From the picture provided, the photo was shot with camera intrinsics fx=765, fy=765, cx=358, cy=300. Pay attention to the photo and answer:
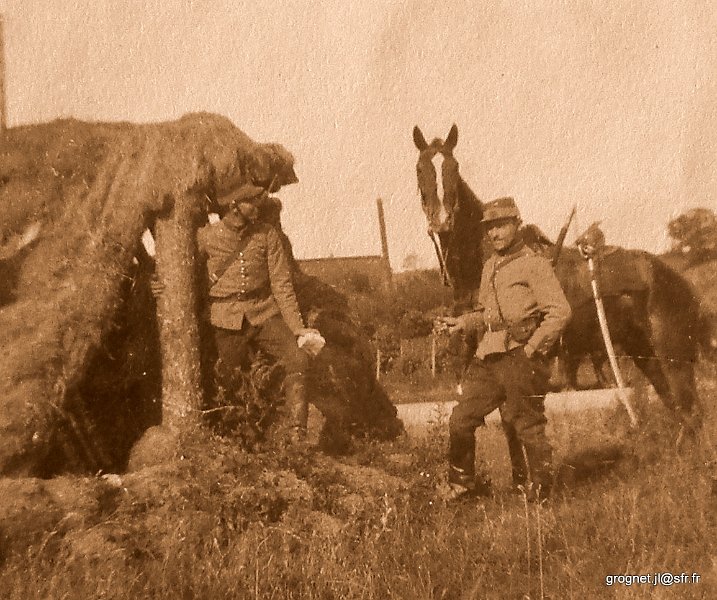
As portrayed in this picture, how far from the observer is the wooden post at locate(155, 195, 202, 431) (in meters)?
5.59

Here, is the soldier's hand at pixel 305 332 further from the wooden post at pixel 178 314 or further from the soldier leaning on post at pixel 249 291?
the wooden post at pixel 178 314

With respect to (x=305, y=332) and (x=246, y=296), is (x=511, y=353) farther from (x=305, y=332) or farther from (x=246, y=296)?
(x=246, y=296)

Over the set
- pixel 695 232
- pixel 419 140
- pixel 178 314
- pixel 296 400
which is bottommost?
pixel 296 400

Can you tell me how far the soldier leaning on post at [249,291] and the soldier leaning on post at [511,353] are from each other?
4.07 ft

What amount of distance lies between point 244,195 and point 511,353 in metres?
2.30

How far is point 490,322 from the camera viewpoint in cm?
545

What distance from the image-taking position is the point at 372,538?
4.58 meters

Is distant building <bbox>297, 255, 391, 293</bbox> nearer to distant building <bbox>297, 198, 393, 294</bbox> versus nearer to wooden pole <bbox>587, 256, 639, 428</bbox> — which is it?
distant building <bbox>297, 198, 393, 294</bbox>

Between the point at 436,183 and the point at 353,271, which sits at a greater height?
the point at 436,183

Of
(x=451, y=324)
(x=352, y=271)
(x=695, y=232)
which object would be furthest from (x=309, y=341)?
(x=695, y=232)

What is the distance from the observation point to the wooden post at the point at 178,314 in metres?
5.59

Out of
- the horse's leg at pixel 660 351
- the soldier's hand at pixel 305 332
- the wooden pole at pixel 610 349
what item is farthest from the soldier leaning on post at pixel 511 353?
the horse's leg at pixel 660 351

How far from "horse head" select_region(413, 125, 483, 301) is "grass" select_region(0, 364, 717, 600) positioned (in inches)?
47.8

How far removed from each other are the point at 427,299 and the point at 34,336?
9.65 ft
